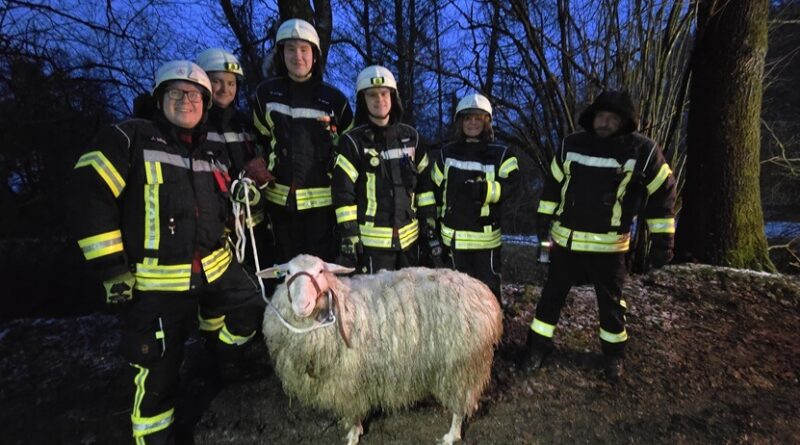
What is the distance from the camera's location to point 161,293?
2840mm

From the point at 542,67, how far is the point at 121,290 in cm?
622

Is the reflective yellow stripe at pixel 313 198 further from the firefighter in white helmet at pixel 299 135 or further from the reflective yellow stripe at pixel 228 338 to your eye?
the reflective yellow stripe at pixel 228 338

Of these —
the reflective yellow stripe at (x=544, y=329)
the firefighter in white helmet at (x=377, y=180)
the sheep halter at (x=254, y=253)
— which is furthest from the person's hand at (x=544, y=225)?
the sheep halter at (x=254, y=253)

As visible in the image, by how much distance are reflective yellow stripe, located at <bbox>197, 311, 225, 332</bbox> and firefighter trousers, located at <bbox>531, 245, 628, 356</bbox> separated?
295 centimetres

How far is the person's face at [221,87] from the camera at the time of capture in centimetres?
368

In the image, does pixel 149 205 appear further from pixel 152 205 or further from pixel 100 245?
pixel 100 245

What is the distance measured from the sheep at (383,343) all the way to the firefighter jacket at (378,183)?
729 mm

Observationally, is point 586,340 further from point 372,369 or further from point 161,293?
point 161,293

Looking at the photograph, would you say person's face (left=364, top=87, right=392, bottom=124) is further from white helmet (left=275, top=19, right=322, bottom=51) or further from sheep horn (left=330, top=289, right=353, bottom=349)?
sheep horn (left=330, top=289, right=353, bottom=349)

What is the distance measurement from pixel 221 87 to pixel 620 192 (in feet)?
12.3

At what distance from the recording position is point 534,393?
11.7 feet

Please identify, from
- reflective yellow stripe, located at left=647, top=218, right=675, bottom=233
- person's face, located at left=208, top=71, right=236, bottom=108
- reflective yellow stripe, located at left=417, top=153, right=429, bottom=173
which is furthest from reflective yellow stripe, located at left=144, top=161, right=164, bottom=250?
reflective yellow stripe, located at left=647, top=218, right=675, bottom=233

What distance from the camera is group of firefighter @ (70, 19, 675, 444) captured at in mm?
2756

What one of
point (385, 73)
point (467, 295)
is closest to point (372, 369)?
point (467, 295)
